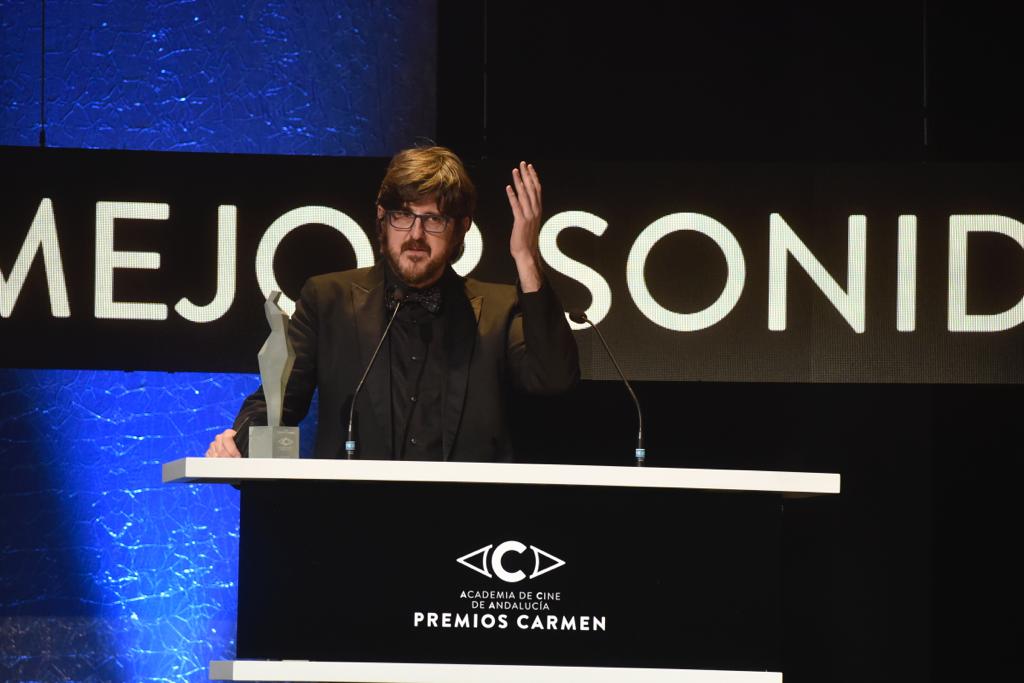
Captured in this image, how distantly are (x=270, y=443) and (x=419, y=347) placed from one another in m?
0.71

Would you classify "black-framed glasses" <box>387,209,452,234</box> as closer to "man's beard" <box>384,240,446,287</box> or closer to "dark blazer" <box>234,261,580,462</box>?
"man's beard" <box>384,240,446,287</box>

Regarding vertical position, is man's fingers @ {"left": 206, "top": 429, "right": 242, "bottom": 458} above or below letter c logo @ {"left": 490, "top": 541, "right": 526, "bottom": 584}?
above

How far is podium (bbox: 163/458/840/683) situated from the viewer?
2.09 m

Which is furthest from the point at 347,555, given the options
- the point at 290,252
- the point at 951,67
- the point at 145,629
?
the point at 951,67

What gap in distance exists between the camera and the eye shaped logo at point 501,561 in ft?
7.02

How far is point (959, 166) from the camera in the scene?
3850 millimetres

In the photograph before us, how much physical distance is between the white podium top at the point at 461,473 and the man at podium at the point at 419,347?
630 millimetres

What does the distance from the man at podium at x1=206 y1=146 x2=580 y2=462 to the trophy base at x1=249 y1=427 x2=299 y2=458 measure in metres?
0.47

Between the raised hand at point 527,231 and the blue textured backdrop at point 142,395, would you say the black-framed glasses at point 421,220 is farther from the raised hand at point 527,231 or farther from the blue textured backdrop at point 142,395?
the blue textured backdrop at point 142,395

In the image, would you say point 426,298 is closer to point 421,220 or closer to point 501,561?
point 421,220

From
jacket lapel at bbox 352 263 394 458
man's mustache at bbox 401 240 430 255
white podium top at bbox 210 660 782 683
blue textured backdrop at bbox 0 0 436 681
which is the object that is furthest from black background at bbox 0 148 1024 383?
white podium top at bbox 210 660 782 683

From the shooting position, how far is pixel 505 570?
2.14 metres

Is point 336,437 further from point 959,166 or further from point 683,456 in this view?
point 959,166

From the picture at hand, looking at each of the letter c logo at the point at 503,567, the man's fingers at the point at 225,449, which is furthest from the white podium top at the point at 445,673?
the man's fingers at the point at 225,449
